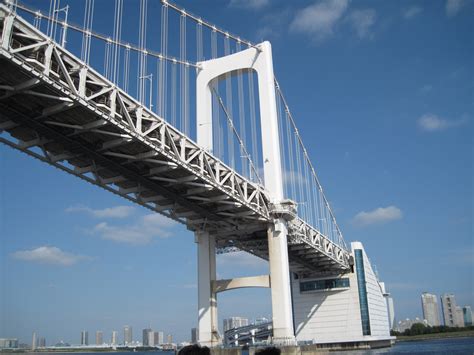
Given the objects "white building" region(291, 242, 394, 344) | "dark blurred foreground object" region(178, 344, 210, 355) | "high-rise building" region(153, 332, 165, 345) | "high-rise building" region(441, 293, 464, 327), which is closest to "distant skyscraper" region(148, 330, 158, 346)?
"high-rise building" region(153, 332, 165, 345)

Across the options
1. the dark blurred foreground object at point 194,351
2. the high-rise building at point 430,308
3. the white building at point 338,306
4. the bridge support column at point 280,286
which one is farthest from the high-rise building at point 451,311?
the dark blurred foreground object at point 194,351

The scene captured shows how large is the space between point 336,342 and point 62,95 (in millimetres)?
46475

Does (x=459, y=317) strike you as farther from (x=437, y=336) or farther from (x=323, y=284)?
(x=323, y=284)

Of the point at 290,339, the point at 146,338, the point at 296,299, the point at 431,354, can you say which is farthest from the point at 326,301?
the point at 146,338

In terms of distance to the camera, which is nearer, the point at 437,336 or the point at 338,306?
the point at 338,306

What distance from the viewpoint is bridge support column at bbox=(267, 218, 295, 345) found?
1203 inches

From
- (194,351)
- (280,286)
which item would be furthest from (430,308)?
(194,351)

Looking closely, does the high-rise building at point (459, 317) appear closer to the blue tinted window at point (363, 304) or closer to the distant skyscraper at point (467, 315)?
the distant skyscraper at point (467, 315)

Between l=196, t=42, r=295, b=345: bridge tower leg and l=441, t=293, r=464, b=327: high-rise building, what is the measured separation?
128m

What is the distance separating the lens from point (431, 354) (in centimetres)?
4316

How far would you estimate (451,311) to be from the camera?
14550 centimetres

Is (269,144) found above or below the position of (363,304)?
above

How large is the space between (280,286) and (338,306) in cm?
2720

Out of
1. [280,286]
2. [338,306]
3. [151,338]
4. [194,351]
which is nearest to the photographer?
[194,351]
